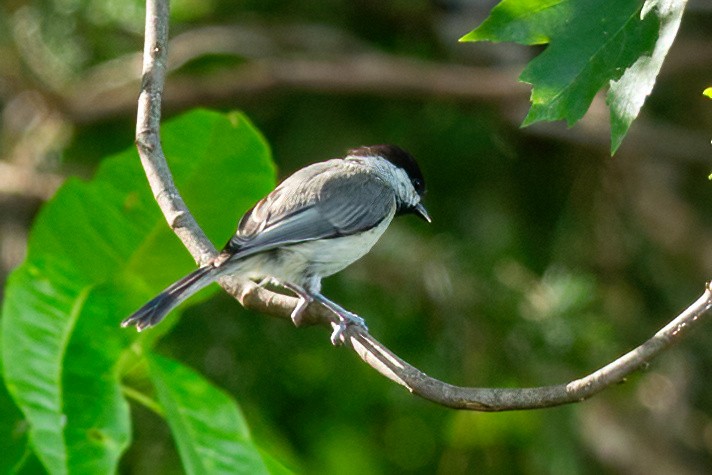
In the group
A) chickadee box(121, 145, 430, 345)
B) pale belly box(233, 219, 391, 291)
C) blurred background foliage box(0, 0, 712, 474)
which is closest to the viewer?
chickadee box(121, 145, 430, 345)

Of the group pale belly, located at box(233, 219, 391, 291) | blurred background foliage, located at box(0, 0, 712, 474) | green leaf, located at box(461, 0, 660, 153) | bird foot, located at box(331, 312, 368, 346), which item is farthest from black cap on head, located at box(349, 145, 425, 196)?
green leaf, located at box(461, 0, 660, 153)

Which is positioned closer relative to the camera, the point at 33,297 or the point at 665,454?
the point at 33,297

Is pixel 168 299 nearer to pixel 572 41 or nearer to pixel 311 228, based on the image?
pixel 311 228

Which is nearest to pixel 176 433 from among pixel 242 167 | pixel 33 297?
pixel 33 297

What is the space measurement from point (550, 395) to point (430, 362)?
247 centimetres

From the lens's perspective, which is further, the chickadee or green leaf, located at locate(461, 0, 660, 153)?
the chickadee

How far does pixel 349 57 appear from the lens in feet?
15.9

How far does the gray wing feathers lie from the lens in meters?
2.99

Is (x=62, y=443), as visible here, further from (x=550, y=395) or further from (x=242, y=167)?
(x=550, y=395)

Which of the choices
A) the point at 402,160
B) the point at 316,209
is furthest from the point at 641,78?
the point at 402,160

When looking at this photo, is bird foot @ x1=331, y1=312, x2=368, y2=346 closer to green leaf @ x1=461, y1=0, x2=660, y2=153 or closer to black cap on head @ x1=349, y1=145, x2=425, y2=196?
green leaf @ x1=461, y1=0, x2=660, y2=153

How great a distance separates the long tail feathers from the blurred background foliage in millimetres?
1429

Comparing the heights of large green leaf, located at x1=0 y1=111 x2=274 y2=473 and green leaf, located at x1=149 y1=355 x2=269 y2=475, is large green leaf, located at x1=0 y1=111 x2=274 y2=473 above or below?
above

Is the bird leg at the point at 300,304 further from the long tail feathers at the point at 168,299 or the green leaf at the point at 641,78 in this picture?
the green leaf at the point at 641,78
